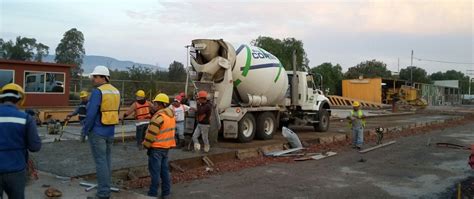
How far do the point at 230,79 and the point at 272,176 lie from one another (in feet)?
15.0

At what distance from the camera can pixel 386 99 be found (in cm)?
5069

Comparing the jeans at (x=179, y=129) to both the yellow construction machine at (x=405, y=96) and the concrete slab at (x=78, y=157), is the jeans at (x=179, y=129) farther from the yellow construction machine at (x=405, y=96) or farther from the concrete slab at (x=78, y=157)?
the yellow construction machine at (x=405, y=96)

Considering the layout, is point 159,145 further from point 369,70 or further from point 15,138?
point 369,70

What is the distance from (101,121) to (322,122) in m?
13.9

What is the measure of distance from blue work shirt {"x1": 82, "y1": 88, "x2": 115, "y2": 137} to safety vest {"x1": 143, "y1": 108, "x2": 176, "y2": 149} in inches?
34.3

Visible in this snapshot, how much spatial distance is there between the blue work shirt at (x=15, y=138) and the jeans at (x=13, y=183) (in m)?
→ 0.05

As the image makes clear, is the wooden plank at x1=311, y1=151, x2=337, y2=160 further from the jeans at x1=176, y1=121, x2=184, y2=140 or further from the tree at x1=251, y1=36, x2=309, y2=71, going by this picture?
the tree at x1=251, y1=36, x2=309, y2=71

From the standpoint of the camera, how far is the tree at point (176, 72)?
39000 millimetres

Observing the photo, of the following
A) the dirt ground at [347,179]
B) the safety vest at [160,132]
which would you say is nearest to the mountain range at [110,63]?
the dirt ground at [347,179]

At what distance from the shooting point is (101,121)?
22.8ft

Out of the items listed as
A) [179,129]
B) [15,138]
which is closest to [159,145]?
[15,138]

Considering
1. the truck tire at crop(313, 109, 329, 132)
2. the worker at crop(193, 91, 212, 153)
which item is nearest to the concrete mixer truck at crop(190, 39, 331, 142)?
the worker at crop(193, 91, 212, 153)

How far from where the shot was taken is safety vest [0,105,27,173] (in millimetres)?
4812

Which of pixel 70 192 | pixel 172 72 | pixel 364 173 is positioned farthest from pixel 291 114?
pixel 172 72
